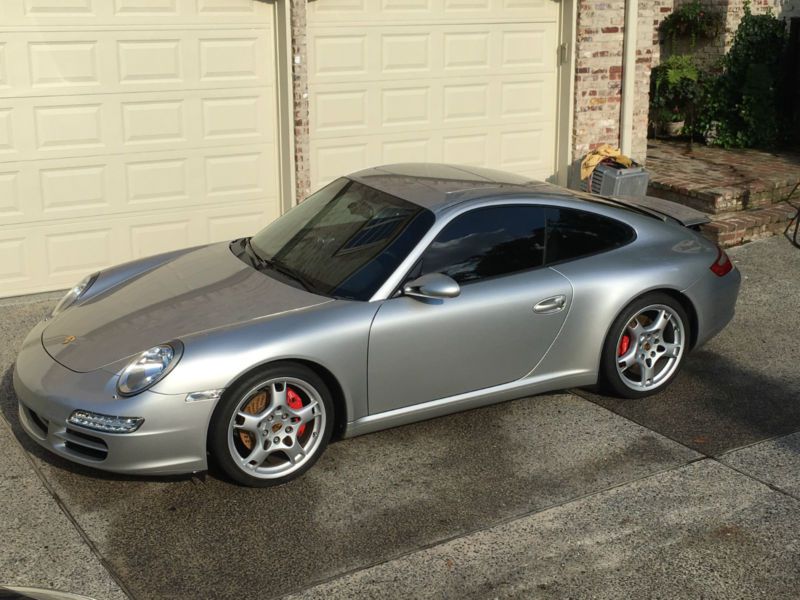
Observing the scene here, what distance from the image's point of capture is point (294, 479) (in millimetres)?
5961

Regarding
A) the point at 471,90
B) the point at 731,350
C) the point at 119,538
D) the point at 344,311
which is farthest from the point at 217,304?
the point at 471,90

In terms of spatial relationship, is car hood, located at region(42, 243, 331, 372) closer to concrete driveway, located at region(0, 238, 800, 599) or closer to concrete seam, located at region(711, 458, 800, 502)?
concrete driveway, located at region(0, 238, 800, 599)

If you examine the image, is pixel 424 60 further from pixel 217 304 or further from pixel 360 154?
pixel 217 304

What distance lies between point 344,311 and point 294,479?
0.95 m

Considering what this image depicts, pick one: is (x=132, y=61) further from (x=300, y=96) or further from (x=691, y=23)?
(x=691, y=23)

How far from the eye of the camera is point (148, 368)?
559 centimetres

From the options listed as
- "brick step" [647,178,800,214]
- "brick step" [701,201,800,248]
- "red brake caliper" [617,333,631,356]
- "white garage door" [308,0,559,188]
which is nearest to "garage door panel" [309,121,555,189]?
"white garage door" [308,0,559,188]

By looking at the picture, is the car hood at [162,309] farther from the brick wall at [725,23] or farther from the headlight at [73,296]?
the brick wall at [725,23]

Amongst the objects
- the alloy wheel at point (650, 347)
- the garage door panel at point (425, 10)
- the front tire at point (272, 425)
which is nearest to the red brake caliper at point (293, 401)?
the front tire at point (272, 425)

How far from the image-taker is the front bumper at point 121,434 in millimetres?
5469

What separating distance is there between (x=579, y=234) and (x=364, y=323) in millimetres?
1692

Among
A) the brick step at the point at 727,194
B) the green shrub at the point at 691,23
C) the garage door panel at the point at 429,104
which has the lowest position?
the brick step at the point at 727,194

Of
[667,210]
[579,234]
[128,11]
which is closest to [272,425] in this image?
[579,234]

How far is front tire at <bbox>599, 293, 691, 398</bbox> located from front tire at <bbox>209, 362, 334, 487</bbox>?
1.97 m
